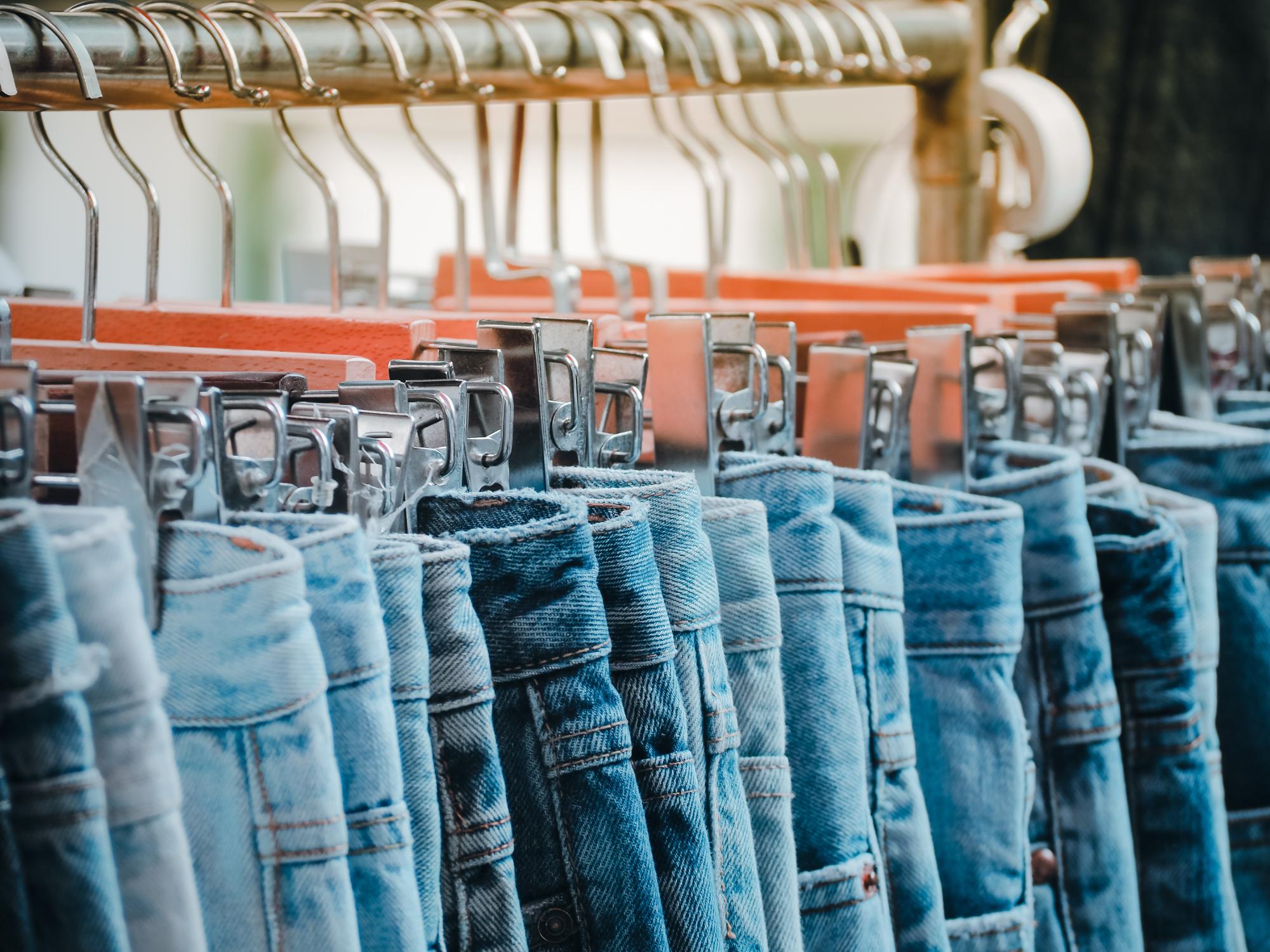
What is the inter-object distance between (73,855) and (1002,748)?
1.85 ft

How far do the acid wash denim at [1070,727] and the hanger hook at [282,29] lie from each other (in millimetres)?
526

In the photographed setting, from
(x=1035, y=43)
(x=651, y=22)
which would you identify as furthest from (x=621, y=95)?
(x=1035, y=43)

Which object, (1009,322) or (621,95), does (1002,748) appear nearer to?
(1009,322)

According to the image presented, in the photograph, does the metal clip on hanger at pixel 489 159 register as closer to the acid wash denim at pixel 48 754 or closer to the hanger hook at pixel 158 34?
the hanger hook at pixel 158 34

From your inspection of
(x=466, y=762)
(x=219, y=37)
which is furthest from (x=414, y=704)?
(x=219, y=37)

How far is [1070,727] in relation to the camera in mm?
877

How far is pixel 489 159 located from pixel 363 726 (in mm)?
715

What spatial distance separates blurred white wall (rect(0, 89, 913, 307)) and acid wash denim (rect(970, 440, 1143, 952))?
368 cm

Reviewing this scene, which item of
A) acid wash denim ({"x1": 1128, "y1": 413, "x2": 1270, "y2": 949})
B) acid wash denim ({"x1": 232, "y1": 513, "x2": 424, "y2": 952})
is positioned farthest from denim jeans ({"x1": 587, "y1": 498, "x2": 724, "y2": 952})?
acid wash denim ({"x1": 1128, "y1": 413, "x2": 1270, "y2": 949})

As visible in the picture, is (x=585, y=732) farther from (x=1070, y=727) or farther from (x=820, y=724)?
(x=1070, y=727)

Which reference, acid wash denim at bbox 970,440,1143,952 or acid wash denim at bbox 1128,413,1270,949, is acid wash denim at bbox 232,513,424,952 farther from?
acid wash denim at bbox 1128,413,1270,949

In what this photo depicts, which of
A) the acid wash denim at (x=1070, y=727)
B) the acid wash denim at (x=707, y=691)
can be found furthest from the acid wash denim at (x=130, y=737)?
the acid wash denim at (x=1070, y=727)

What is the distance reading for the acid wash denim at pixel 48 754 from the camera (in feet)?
1.39

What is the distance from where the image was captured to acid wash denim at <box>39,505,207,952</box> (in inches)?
17.7
